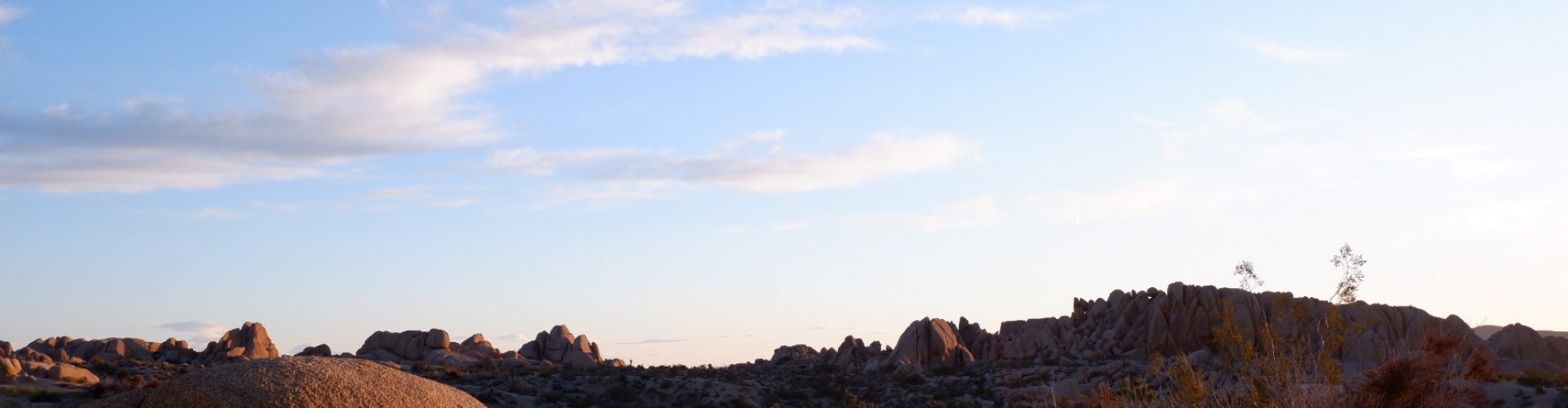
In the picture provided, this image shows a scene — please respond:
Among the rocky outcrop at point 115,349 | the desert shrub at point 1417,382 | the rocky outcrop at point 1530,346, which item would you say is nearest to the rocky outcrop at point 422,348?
the rocky outcrop at point 115,349

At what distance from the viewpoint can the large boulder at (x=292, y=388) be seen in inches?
584

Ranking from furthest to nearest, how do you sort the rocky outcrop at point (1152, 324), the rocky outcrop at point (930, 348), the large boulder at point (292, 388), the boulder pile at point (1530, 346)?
the rocky outcrop at point (930, 348) < the rocky outcrop at point (1152, 324) < the boulder pile at point (1530, 346) < the large boulder at point (292, 388)

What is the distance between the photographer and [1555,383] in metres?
42.1

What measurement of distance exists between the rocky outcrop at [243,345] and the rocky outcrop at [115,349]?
119 cm

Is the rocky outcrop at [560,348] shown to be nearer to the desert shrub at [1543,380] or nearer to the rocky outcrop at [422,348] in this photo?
the rocky outcrop at [422,348]

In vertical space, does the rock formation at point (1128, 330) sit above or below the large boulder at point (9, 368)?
above

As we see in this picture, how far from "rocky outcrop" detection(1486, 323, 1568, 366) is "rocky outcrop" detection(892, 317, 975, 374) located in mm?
30027

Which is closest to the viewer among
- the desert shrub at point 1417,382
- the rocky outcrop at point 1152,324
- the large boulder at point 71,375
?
the desert shrub at point 1417,382

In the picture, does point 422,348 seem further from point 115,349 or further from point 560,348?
point 115,349

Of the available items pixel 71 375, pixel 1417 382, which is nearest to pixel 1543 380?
→ pixel 1417 382

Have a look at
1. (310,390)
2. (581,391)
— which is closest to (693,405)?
(581,391)

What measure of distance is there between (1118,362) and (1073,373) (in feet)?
13.4

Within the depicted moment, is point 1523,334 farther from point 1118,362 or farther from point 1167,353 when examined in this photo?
point 1118,362

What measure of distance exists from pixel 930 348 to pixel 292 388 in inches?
2299
